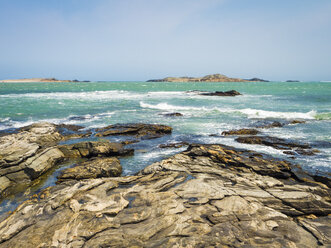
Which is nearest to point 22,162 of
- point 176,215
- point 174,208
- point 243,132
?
point 174,208

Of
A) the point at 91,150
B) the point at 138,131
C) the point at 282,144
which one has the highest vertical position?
the point at 91,150

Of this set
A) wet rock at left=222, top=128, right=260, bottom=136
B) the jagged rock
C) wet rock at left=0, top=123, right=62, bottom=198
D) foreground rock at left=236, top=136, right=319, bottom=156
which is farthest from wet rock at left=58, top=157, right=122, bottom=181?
wet rock at left=222, top=128, right=260, bottom=136

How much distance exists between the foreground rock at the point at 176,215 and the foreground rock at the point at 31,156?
2.11 meters

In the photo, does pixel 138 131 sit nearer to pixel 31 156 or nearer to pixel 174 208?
pixel 31 156

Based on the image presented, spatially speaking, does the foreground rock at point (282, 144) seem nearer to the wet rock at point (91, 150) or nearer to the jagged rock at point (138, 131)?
the jagged rock at point (138, 131)

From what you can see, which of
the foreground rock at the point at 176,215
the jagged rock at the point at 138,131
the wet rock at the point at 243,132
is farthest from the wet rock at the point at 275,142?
the foreground rock at the point at 176,215

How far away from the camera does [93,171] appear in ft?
32.8

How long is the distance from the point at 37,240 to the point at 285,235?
569 cm

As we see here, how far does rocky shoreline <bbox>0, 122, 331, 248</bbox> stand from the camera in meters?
4.89

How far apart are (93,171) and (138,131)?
8.69 m

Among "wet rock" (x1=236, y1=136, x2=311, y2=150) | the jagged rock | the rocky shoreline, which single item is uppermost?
the rocky shoreline

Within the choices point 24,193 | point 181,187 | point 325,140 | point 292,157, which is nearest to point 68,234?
point 181,187

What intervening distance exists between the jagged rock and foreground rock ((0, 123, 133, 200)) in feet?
13.6

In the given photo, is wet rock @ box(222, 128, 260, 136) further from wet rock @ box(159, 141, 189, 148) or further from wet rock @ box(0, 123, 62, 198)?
wet rock @ box(0, 123, 62, 198)
